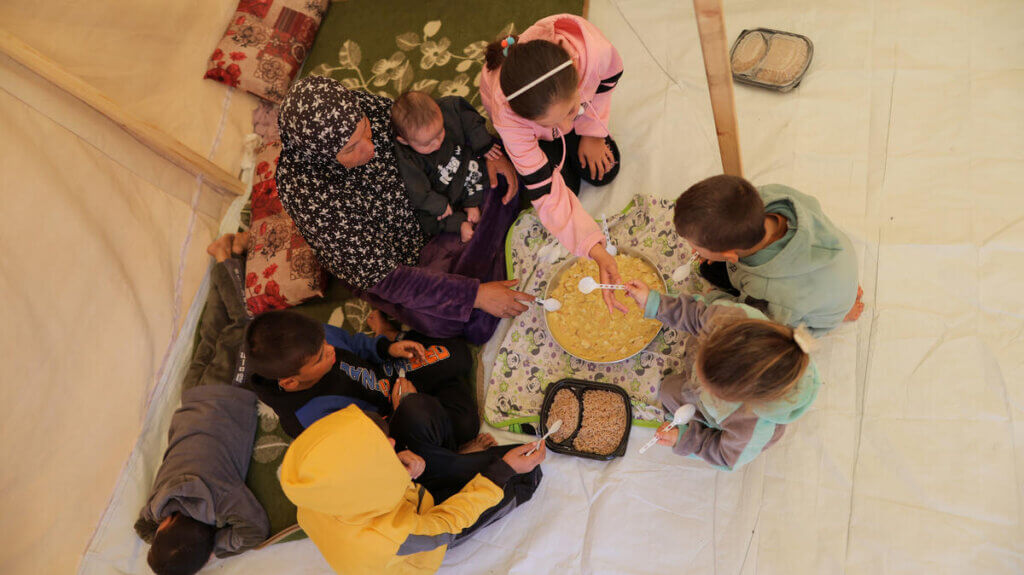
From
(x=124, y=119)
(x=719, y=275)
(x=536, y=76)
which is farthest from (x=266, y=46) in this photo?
(x=719, y=275)

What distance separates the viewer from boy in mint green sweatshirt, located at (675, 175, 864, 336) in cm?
129

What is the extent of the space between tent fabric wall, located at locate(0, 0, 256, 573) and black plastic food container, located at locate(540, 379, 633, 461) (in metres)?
1.33

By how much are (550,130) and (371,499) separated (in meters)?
1.12

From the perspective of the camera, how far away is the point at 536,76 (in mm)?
1394

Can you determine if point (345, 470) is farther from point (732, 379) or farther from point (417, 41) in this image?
point (417, 41)

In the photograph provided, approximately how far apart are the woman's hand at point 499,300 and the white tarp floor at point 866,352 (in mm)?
414

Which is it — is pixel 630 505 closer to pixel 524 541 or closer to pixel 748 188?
pixel 524 541

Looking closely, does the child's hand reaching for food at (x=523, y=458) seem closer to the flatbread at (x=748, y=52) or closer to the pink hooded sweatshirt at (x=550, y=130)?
the pink hooded sweatshirt at (x=550, y=130)

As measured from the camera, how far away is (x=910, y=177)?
1759mm

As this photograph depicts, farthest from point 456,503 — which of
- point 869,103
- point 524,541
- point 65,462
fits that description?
point 869,103

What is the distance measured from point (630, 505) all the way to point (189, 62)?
7.47 feet

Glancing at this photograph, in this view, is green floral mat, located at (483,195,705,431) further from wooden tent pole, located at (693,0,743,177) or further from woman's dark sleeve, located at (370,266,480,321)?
wooden tent pole, located at (693,0,743,177)

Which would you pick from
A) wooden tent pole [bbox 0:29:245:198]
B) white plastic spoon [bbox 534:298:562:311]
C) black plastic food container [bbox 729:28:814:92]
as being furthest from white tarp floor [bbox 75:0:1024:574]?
Result: wooden tent pole [bbox 0:29:245:198]

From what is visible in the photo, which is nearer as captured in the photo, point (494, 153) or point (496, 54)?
point (496, 54)
